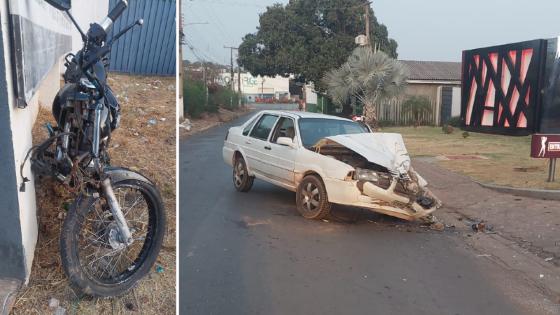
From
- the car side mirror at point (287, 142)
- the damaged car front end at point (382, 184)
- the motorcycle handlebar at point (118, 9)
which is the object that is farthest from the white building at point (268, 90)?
the motorcycle handlebar at point (118, 9)

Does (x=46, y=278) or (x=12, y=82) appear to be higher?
(x=12, y=82)

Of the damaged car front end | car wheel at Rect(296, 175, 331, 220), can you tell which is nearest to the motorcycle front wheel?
the damaged car front end

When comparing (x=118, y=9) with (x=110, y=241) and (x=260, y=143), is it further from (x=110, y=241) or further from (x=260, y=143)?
(x=260, y=143)

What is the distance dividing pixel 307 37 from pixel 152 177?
33885 mm

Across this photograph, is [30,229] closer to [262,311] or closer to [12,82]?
[12,82]

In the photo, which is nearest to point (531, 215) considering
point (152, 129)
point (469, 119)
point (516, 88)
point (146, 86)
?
point (516, 88)

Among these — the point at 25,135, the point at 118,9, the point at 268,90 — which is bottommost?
the point at 268,90

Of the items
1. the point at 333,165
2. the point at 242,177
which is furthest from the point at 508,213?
the point at 242,177

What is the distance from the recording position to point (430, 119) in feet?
104

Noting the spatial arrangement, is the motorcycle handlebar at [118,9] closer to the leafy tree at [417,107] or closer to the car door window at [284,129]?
the car door window at [284,129]

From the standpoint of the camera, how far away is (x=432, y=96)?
33.1 meters

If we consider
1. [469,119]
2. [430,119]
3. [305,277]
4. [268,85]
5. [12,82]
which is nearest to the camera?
[12,82]

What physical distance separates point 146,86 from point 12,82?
2.20 ft

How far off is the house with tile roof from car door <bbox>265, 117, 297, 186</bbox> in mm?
21911
